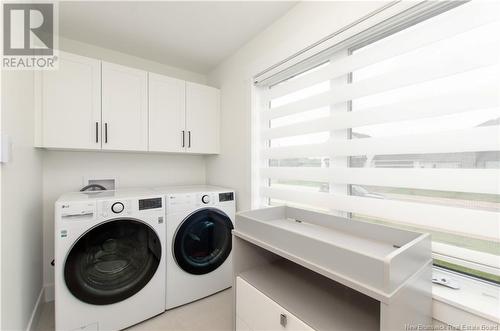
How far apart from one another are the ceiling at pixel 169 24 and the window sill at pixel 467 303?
195cm

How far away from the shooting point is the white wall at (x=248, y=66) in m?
1.38

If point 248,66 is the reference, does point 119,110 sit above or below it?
below

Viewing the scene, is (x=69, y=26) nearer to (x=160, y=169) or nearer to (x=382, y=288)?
(x=160, y=169)

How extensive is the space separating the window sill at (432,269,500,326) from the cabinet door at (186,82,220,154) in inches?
83.3

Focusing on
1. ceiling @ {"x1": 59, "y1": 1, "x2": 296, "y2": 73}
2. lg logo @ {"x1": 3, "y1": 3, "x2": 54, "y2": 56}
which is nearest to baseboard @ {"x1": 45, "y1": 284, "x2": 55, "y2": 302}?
lg logo @ {"x1": 3, "y1": 3, "x2": 54, "y2": 56}

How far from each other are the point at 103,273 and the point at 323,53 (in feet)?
7.19

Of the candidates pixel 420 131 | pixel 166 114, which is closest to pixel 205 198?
pixel 166 114

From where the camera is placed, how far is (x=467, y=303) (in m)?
0.87

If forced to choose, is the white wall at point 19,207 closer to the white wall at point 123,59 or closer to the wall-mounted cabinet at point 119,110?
the wall-mounted cabinet at point 119,110

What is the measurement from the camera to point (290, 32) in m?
1.66

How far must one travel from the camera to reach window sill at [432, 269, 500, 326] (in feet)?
2.71

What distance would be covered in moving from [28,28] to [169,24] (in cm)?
94

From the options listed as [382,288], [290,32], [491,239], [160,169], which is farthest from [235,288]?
[290,32]

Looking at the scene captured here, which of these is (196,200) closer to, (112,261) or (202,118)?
(112,261)
